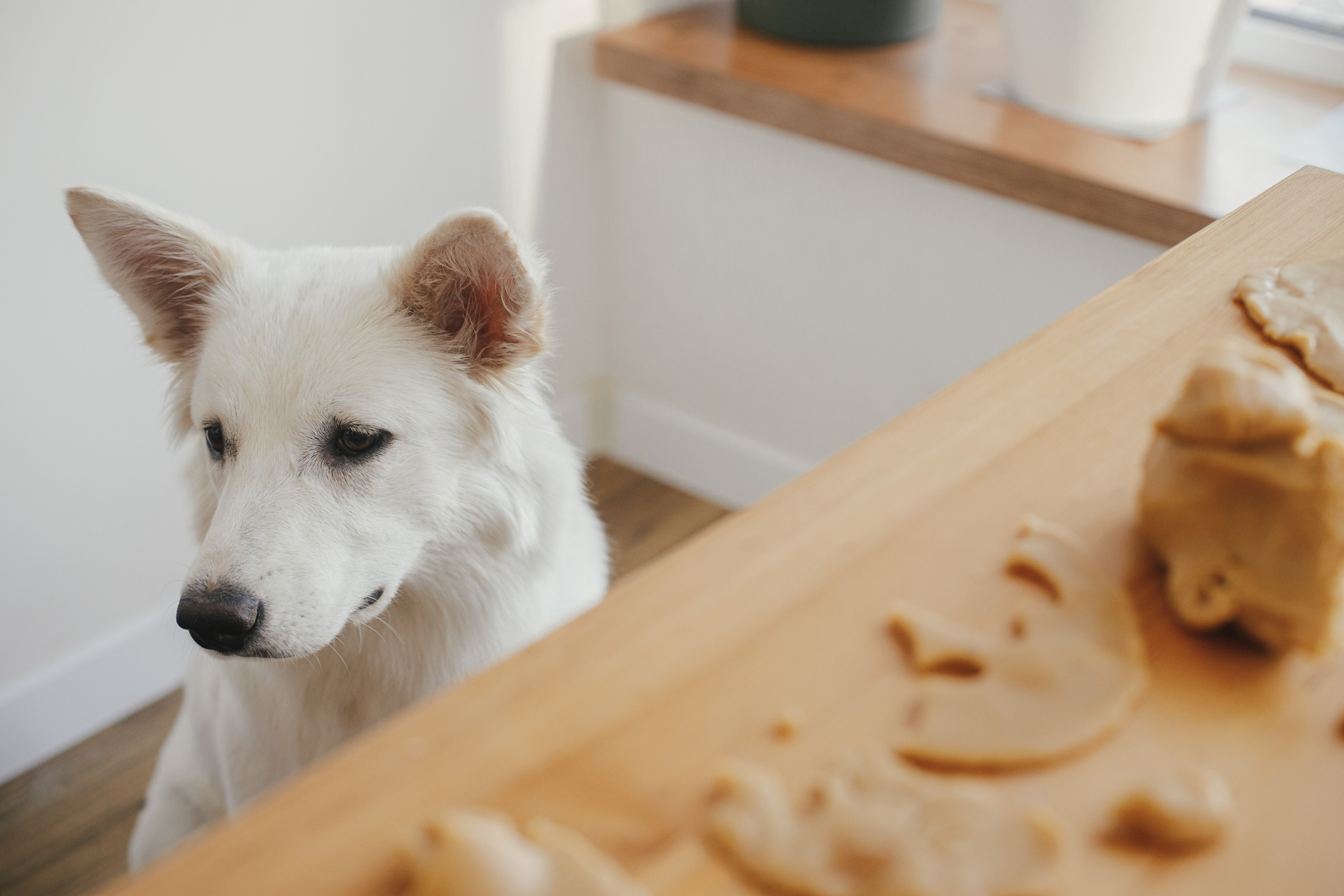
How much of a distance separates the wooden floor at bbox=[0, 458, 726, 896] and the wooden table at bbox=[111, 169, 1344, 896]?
4.89 ft

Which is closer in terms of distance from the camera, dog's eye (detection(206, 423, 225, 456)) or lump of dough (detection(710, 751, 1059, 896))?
lump of dough (detection(710, 751, 1059, 896))

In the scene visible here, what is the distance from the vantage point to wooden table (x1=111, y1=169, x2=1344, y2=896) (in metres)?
0.44

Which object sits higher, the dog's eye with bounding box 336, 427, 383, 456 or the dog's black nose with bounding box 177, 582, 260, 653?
the dog's eye with bounding box 336, 427, 383, 456

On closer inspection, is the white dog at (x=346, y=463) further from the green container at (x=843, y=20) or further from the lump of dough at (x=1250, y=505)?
the green container at (x=843, y=20)

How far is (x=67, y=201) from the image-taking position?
974mm

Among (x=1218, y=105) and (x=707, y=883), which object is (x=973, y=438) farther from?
(x=1218, y=105)

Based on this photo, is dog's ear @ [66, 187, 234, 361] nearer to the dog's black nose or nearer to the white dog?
the white dog

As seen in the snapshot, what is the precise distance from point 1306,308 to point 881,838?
0.53 m

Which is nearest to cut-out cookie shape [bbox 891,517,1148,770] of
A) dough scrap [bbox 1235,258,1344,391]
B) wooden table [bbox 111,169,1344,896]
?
wooden table [bbox 111,169,1344,896]

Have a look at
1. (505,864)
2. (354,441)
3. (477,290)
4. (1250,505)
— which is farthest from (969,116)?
(505,864)

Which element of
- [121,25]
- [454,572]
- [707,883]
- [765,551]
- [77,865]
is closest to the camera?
[707,883]

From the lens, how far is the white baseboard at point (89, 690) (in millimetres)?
1760

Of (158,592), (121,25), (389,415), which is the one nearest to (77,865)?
(158,592)

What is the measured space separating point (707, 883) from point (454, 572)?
73cm
